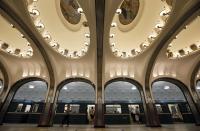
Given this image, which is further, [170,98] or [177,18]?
[170,98]

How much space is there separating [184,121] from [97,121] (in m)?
7.57

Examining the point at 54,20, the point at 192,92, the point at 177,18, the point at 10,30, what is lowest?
the point at 192,92

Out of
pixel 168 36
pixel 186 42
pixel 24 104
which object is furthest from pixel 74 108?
pixel 186 42

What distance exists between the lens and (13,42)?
1106 centimetres

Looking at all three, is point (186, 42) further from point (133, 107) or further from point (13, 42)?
point (13, 42)

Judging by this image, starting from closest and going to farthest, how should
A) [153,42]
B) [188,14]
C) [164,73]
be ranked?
[188,14] < [153,42] < [164,73]

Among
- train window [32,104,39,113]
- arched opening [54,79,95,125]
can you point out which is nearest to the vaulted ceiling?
arched opening [54,79,95,125]

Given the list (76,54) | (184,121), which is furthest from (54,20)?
(184,121)

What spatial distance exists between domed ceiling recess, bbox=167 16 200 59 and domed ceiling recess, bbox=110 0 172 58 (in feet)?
6.57

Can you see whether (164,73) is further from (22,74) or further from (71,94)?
(22,74)

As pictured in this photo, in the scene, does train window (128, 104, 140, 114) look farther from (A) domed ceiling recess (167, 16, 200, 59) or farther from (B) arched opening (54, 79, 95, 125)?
(A) domed ceiling recess (167, 16, 200, 59)

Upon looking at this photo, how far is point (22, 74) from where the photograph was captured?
41.4 ft

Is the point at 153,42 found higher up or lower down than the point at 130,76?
higher up

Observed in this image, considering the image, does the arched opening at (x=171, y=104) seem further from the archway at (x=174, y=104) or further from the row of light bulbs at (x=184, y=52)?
the row of light bulbs at (x=184, y=52)
